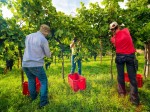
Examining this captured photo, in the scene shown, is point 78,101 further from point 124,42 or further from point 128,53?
point 124,42

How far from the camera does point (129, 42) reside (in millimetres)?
6047

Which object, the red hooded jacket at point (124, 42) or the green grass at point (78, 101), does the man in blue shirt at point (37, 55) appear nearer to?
the green grass at point (78, 101)

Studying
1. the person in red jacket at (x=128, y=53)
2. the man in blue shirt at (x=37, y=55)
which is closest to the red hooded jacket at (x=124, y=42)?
the person in red jacket at (x=128, y=53)

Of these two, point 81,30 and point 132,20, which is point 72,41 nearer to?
point 81,30

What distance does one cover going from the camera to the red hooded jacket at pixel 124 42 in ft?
19.8

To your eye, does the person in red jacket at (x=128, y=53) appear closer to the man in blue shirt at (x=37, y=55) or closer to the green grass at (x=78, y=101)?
the green grass at (x=78, y=101)

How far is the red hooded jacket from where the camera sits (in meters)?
6.02

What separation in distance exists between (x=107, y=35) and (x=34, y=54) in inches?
133

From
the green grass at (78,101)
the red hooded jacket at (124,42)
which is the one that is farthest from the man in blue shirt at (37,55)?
Result: the red hooded jacket at (124,42)

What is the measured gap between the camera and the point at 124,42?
604 cm

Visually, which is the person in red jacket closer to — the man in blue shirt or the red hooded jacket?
the red hooded jacket

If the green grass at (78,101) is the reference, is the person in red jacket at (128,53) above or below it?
above

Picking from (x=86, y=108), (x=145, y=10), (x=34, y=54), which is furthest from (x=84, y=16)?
(x=86, y=108)

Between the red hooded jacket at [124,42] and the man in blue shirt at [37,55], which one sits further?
the red hooded jacket at [124,42]
